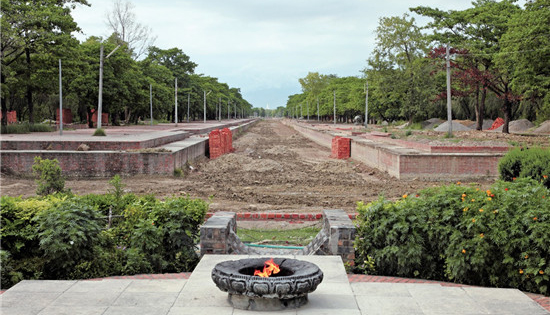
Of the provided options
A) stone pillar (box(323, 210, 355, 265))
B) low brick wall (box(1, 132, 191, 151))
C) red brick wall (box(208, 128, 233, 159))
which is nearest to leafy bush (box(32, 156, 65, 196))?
stone pillar (box(323, 210, 355, 265))

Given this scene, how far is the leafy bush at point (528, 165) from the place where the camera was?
10.5m

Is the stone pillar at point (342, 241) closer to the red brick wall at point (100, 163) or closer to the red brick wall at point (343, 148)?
the red brick wall at point (100, 163)

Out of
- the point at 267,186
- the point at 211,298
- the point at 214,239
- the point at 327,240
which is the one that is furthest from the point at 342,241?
the point at 267,186

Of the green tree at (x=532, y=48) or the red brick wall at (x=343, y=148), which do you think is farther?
the red brick wall at (x=343, y=148)

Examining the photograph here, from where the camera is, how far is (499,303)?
5.08 m

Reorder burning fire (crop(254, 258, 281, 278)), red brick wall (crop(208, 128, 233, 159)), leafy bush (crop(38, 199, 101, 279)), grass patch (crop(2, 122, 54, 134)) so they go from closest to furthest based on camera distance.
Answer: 1. burning fire (crop(254, 258, 281, 278))
2. leafy bush (crop(38, 199, 101, 279))
3. red brick wall (crop(208, 128, 233, 159))
4. grass patch (crop(2, 122, 54, 134))

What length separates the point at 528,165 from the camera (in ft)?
35.9

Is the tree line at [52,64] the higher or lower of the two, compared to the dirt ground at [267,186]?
higher

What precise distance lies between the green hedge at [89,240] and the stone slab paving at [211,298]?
1.20 ft

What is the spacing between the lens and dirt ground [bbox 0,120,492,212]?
14016mm

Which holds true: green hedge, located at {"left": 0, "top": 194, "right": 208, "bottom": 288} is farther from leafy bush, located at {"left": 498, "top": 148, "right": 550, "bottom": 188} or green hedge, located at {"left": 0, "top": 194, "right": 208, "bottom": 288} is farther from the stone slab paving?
leafy bush, located at {"left": 498, "top": 148, "right": 550, "bottom": 188}

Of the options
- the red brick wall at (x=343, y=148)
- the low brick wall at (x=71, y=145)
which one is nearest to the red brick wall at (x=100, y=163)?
the low brick wall at (x=71, y=145)

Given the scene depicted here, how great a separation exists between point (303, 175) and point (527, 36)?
497 inches

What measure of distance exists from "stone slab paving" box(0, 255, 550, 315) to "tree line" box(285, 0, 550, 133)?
2156cm
